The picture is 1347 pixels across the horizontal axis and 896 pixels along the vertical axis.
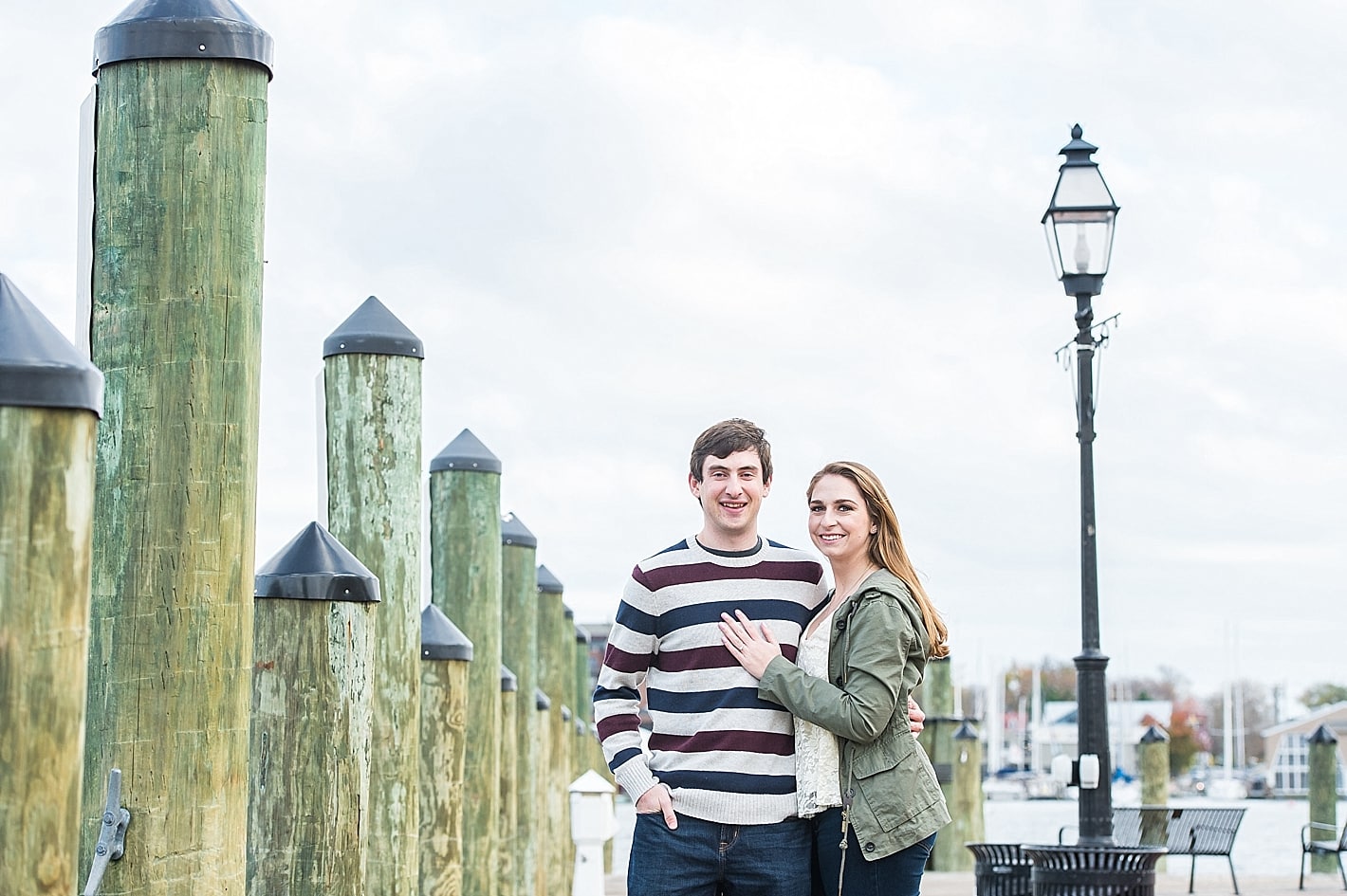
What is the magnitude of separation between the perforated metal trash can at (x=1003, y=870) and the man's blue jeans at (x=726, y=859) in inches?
228

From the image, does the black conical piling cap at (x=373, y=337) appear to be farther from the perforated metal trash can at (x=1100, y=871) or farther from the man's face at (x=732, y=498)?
the perforated metal trash can at (x=1100, y=871)

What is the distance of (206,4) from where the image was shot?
14.7ft

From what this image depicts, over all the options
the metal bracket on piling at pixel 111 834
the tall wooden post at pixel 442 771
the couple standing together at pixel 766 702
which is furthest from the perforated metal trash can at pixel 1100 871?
the metal bracket on piling at pixel 111 834

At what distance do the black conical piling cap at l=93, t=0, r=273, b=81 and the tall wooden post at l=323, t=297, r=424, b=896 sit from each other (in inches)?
112

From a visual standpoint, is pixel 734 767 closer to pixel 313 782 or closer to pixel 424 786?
pixel 313 782

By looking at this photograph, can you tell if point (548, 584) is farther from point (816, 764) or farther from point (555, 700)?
point (816, 764)

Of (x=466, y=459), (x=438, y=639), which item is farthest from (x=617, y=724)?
(x=466, y=459)

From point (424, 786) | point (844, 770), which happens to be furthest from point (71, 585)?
point (424, 786)

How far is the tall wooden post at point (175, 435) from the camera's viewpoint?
4.25m

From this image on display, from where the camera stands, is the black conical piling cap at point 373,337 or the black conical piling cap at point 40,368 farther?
the black conical piling cap at point 373,337

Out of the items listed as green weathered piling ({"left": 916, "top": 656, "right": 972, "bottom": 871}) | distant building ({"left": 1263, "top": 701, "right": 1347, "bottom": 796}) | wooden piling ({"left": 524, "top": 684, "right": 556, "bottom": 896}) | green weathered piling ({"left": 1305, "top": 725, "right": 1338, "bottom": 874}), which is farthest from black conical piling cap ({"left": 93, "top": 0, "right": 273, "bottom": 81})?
distant building ({"left": 1263, "top": 701, "right": 1347, "bottom": 796})

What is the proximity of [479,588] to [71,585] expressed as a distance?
6.54 meters

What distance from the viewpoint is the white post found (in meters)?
9.25

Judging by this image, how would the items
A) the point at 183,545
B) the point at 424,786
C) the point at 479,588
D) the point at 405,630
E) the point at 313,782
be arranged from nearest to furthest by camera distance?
the point at 183,545 < the point at 313,782 < the point at 405,630 < the point at 424,786 < the point at 479,588
